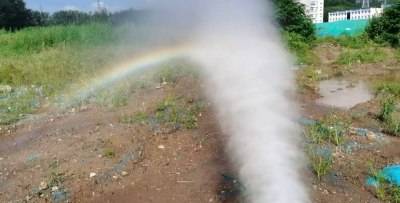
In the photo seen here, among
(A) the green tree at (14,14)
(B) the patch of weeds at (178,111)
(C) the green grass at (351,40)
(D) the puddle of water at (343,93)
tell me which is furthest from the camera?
(A) the green tree at (14,14)

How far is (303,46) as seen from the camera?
460 inches

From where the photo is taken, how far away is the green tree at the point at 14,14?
25297 mm

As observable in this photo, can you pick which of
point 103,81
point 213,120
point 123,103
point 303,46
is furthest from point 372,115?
point 303,46

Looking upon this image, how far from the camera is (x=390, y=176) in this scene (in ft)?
12.1

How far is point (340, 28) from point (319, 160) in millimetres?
12405

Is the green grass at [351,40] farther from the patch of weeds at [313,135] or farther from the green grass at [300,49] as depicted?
the patch of weeds at [313,135]

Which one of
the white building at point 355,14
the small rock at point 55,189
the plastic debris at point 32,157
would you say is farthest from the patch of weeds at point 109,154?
the white building at point 355,14

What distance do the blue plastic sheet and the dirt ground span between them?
8.76 meters

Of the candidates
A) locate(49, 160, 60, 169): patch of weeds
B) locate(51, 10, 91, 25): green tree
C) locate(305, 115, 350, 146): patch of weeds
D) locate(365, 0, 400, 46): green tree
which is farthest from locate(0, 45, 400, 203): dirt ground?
locate(51, 10, 91, 25): green tree

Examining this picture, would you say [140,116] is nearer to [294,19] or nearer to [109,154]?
[109,154]

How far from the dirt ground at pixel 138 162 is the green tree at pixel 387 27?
726 cm

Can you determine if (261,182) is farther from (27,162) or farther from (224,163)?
(27,162)

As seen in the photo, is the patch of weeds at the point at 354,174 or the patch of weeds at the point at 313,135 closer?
the patch of weeds at the point at 354,174

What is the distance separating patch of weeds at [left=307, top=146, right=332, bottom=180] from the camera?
3725 millimetres
